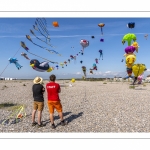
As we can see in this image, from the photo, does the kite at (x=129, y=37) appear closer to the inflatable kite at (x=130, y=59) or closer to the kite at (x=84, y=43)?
the inflatable kite at (x=130, y=59)

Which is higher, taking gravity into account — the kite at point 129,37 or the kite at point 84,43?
the kite at point 129,37

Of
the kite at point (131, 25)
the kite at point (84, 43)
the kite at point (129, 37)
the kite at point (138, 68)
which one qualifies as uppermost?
the kite at point (131, 25)

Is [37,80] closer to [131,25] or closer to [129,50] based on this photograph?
[131,25]

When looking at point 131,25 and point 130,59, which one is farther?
point 130,59

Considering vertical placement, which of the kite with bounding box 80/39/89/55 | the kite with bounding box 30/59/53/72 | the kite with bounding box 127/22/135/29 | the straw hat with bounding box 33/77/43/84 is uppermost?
the kite with bounding box 127/22/135/29

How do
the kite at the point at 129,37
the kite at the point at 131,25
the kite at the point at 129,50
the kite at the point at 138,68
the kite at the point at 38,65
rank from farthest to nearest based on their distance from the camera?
the kite at the point at 38,65 < the kite at the point at 138,68 < the kite at the point at 129,50 < the kite at the point at 129,37 < the kite at the point at 131,25

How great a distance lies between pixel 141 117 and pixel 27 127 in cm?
576

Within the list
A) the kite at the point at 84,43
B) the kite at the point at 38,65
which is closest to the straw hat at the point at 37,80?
the kite at the point at 84,43

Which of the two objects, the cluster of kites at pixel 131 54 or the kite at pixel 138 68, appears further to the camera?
the kite at pixel 138 68

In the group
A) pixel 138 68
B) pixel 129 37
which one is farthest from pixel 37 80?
pixel 138 68

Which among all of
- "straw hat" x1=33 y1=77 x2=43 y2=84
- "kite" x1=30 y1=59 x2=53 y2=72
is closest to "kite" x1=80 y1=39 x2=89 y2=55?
"kite" x1=30 y1=59 x2=53 y2=72

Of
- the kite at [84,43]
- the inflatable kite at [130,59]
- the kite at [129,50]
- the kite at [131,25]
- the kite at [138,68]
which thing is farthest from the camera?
the kite at [138,68]

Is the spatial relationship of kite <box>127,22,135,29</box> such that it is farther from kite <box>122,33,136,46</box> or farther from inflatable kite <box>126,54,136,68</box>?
inflatable kite <box>126,54,136,68</box>
